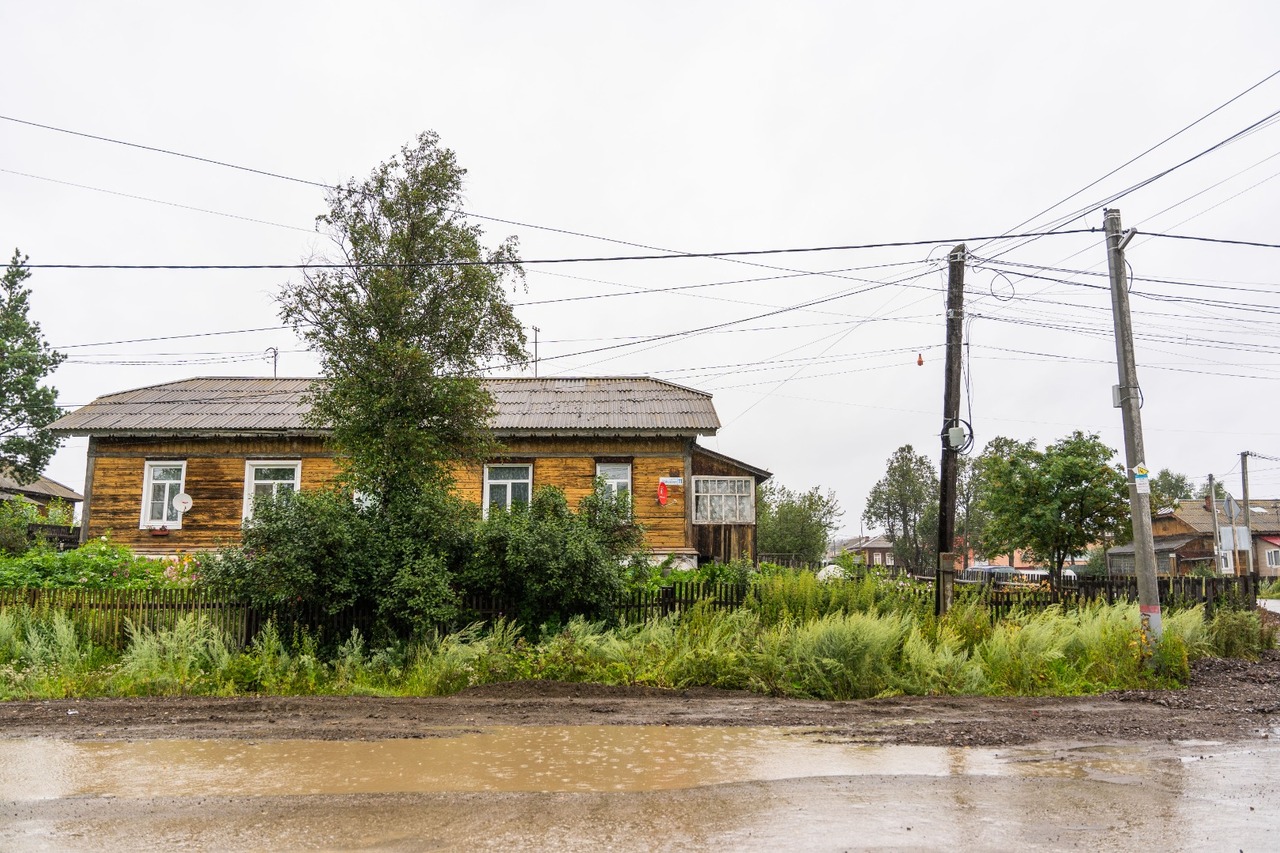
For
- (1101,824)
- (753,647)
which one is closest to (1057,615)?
(753,647)

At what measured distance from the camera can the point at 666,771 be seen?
7695 millimetres

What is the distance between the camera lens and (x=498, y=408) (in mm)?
23188

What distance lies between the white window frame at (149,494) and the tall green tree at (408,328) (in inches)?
399

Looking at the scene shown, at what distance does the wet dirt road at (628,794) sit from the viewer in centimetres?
580

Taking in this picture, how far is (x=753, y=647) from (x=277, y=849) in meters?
7.98

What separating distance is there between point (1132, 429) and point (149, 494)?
73.4ft

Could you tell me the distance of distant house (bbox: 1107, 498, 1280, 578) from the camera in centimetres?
6644

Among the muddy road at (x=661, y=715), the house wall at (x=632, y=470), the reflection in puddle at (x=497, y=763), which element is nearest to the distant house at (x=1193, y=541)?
the house wall at (x=632, y=470)

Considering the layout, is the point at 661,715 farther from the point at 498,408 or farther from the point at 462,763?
the point at 498,408

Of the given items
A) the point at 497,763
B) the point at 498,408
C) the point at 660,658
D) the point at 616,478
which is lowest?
the point at 497,763

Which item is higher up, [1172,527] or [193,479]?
[1172,527]

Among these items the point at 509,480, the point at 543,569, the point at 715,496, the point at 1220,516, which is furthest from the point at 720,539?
the point at 1220,516

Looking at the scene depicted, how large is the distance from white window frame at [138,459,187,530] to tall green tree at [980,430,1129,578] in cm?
2580

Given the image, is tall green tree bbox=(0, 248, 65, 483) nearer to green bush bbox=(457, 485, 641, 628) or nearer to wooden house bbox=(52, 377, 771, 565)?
wooden house bbox=(52, 377, 771, 565)
